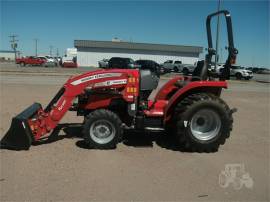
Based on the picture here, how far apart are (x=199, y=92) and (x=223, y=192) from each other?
254 cm

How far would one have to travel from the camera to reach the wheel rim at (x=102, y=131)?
251 inches

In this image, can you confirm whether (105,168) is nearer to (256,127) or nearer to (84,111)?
(84,111)

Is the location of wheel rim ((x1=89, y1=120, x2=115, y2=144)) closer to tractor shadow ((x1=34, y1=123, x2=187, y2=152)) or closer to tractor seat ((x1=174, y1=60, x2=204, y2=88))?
tractor shadow ((x1=34, y1=123, x2=187, y2=152))

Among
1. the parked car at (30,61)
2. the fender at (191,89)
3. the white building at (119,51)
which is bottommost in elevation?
the parked car at (30,61)

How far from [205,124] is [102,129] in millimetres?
1984

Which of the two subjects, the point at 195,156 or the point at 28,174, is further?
the point at 195,156

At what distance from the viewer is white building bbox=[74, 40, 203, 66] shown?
66.2 m

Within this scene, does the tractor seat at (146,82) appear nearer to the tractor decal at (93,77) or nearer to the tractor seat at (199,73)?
the tractor decal at (93,77)

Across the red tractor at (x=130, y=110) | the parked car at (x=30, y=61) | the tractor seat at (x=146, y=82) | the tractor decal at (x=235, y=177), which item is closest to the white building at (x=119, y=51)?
the parked car at (x=30, y=61)

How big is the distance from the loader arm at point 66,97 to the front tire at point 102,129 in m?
0.53

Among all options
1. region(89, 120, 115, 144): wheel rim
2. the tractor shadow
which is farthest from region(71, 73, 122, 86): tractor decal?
the tractor shadow

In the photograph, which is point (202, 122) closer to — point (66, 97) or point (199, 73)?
point (199, 73)

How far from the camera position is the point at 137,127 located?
6.72 m

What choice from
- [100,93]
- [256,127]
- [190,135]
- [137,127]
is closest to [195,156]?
[190,135]
